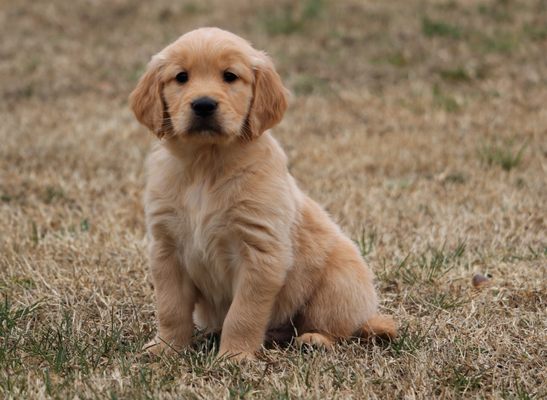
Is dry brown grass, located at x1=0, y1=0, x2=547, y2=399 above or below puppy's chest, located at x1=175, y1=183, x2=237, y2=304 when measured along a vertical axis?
below

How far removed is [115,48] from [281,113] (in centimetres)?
753

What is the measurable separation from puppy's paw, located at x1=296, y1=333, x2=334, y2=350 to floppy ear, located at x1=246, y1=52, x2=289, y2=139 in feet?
2.55

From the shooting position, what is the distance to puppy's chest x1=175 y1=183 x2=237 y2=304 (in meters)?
3.09

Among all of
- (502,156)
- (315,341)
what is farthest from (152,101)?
(502,156)

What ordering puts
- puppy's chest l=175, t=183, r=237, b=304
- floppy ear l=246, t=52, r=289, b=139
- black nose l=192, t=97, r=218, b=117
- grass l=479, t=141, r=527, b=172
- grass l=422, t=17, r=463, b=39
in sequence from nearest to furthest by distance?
1. black nose l=192, t=97, r=218, b=117
2. puppy's chest l=175, t=183, r=237, b=304
3. floppy ear l=246, t=52, r=289, b=139
4. grass l=479, t=141, r=527, b=172
5. grass l=422, t=17, r=463, b=39

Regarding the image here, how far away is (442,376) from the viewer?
2943 mm

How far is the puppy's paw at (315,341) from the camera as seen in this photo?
321cm

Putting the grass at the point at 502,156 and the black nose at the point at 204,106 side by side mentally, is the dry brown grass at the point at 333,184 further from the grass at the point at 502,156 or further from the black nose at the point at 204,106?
the black nose at the point at 204,106

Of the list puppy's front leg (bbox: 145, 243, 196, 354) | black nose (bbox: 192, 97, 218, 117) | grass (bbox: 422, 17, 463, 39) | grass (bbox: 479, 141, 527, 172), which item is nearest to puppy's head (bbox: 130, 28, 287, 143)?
black nose (bbox: 192, 97, 218, 117)

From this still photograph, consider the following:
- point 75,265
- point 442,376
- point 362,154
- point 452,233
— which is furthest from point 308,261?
point 362,154

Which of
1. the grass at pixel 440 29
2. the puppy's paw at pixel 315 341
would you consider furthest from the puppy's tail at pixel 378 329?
the grass at pixel 440 29

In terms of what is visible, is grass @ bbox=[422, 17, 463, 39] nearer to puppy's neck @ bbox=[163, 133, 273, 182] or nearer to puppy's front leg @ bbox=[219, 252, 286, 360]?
puppy's neck @ bbox=[163, 133, 273, 182]

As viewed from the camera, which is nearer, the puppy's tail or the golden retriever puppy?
the golden retriever puppy

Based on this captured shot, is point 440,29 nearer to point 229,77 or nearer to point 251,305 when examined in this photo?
point 229,77
